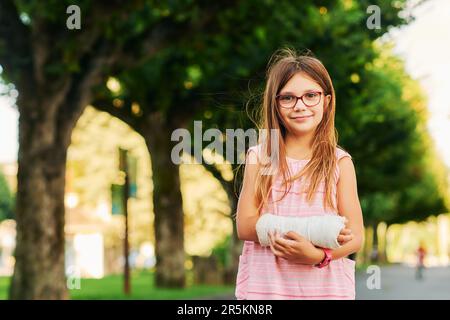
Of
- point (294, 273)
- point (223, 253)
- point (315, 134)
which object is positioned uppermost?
point (315, 134)

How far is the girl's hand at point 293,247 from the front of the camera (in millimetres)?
2816

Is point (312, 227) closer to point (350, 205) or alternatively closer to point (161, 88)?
point (350, 205)

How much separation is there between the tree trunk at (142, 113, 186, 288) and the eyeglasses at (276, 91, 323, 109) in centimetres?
2105

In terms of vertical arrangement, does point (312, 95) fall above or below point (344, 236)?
above

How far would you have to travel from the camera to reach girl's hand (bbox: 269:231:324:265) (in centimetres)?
282

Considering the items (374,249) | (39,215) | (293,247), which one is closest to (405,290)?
(39,215)

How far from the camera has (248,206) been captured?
9.82 ft

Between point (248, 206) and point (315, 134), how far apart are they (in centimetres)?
32

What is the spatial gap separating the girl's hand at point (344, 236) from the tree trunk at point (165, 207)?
21.2 meters

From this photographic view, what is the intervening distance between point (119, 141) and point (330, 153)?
41183mm
